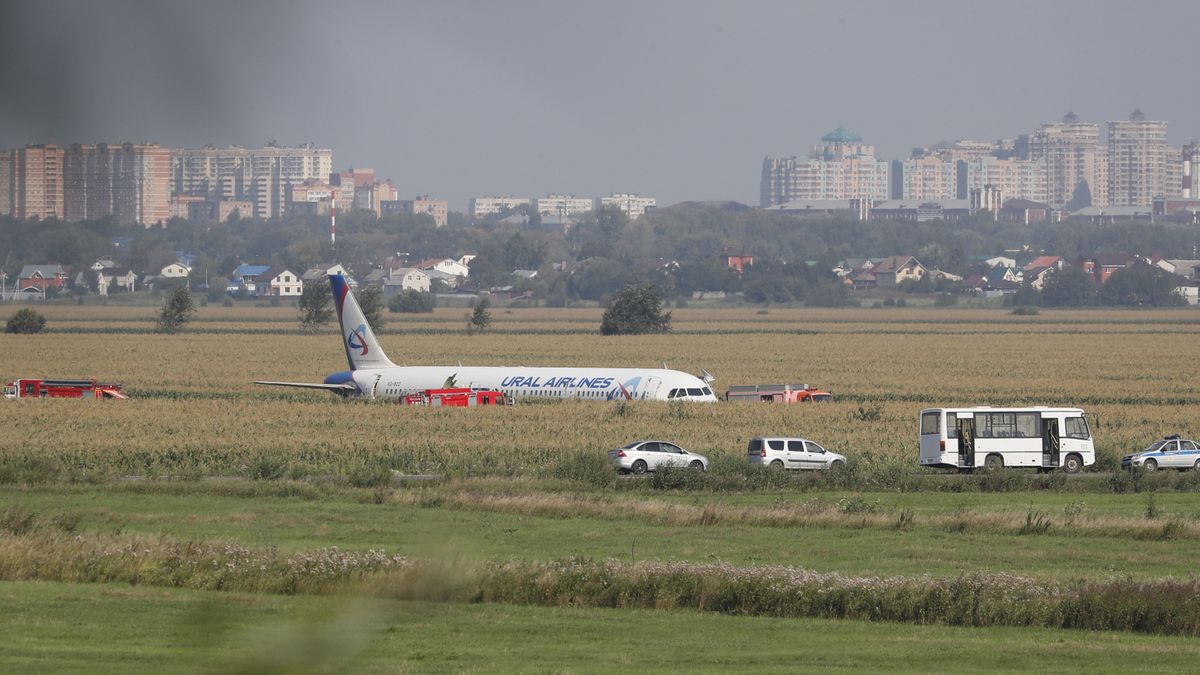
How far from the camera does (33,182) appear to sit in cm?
802

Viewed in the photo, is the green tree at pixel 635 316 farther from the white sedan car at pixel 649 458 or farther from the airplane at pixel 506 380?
the white sedan car at pixel 649 458

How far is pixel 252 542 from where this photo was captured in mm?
31188

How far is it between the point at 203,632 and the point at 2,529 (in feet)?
92.0

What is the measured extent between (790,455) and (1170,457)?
39.6 feet

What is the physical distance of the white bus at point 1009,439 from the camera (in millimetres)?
49000

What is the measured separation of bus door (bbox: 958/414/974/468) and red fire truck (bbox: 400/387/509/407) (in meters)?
27.8

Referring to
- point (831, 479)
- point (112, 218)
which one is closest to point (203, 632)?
point (112, 218)

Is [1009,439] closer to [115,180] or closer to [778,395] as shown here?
→ [778,395]

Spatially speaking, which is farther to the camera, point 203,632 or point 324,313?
point 324,313

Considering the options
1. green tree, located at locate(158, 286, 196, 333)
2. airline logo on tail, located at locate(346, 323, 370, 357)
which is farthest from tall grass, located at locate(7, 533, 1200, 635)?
green tree, located at locate(158, 286, 196, 333)

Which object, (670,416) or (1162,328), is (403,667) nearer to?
(670,416)

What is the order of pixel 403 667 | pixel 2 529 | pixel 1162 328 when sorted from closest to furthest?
pixel 403 667 < pixel 2 529 < pixel 1162 328

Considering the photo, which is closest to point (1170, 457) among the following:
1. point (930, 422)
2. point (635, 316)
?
point (930, 422)

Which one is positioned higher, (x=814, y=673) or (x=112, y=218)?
(x=112, y=218)
